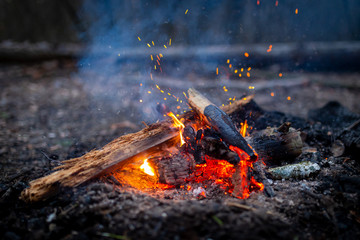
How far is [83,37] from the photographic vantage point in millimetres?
7617

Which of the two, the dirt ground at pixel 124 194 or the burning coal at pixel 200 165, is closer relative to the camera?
the dirt ground at pixel 124 194

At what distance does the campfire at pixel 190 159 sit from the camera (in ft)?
7.26

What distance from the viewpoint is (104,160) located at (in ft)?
7.48

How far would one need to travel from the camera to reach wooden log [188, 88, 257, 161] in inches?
88.3

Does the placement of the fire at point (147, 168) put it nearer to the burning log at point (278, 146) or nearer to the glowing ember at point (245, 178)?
the glowing ember at point (245, 178)

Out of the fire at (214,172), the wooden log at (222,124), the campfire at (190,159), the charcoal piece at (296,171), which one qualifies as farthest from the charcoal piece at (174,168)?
the charcoal piece at (296,171)

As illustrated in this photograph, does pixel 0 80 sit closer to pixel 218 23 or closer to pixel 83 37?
pixel 83 37

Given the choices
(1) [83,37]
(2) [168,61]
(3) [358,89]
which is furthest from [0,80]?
(3) [358,89]

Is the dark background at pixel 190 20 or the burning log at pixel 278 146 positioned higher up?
the dark background at pixel 190 20

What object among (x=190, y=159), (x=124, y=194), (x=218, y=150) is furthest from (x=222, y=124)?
Result: (x=124, y=194)

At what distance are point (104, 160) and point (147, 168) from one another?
1.60 ft

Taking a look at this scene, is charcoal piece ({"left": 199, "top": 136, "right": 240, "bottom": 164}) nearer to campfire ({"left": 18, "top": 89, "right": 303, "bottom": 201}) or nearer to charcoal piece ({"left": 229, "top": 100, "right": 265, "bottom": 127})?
campfire ({"left": 18, "top": 89, "right": 303, "bottom": 201})

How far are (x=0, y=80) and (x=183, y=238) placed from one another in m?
7.34

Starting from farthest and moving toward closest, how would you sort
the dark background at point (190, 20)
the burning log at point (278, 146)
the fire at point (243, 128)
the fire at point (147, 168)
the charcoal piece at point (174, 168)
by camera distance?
1. the dark background at point (190, 20)
2. the fire at point (243, 128)
3. the burning log at point (278, 146)
4. the fire at point (147, 168)
5. the charcoal piece at point (174, 168)
